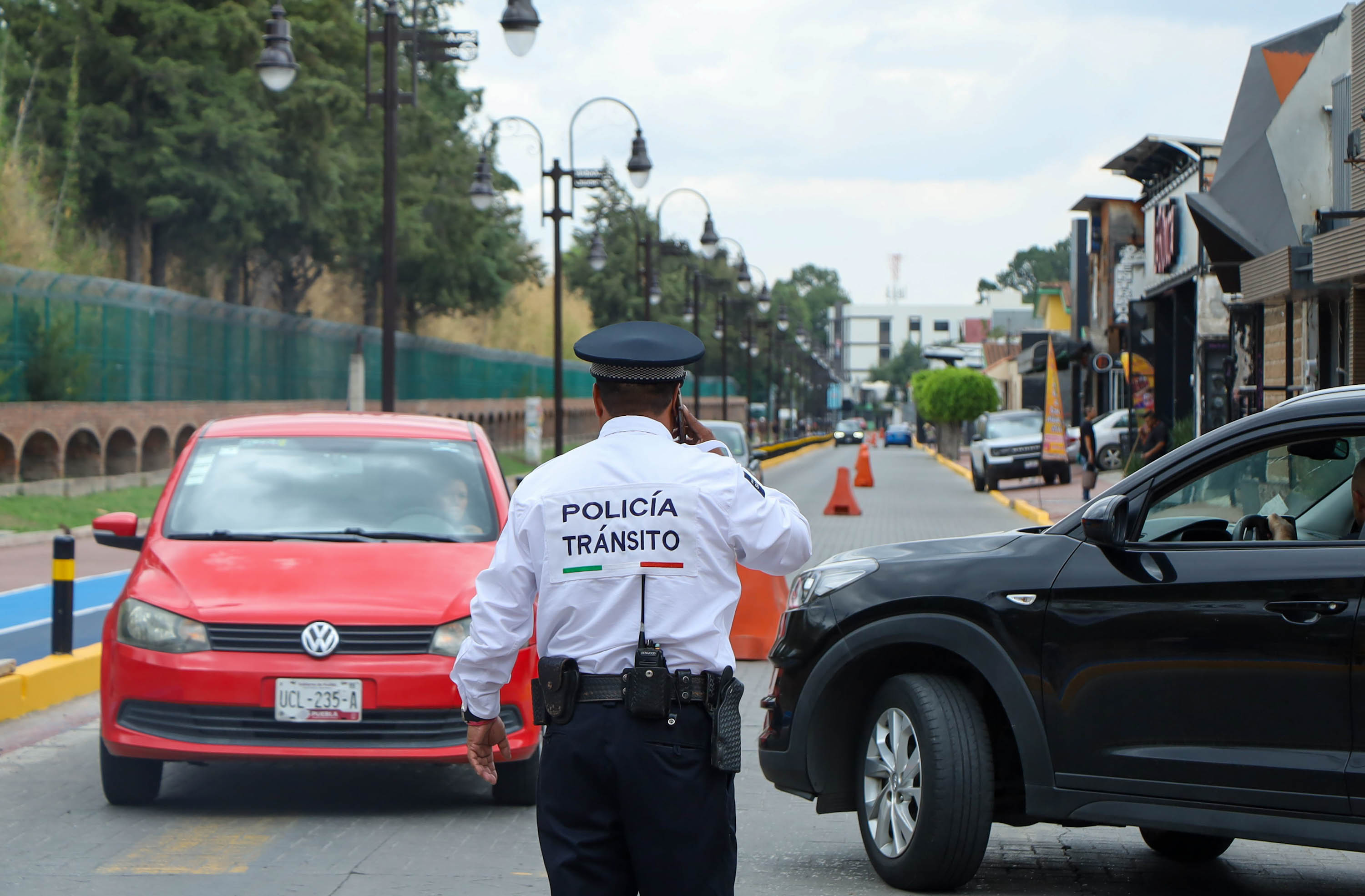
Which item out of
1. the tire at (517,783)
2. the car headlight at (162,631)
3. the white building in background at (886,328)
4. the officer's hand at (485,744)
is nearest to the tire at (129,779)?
the car headlight at (162,631)

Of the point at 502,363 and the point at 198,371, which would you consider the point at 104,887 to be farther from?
the point at 502,363

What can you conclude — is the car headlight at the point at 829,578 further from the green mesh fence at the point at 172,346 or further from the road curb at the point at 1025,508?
the green mesh fence at the point at 172,346

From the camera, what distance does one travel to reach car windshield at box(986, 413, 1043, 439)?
37500 millimetres

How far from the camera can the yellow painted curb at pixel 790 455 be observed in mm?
52031

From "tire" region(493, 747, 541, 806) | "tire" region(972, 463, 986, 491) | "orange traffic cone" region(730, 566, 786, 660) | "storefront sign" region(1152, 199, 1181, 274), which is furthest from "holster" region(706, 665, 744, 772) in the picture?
"storefront sign" region(1152, 199, 1181, 274)

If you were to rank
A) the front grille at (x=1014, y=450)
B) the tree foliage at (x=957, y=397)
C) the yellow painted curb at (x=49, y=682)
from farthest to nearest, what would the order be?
the tree foliage at (x=957, y=397) < the front grille at (x=1014, y=450) < the yellow painted curb at (x=49, y=682)

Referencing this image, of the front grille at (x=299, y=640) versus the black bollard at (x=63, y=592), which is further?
the black bollard at (x=63, y=592)

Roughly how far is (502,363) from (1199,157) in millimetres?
30434

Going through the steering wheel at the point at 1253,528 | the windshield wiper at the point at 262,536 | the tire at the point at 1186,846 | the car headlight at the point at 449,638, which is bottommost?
the tire at the point at 1186,846

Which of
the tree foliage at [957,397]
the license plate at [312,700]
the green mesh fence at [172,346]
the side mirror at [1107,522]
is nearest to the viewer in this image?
the side mirror at [1107,522]

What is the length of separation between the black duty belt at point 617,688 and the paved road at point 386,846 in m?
2.50

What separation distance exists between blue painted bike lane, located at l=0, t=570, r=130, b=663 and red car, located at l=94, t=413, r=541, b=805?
8.93 ft

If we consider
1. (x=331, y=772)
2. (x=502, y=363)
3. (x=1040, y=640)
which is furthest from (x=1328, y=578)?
(x=502, y=363)

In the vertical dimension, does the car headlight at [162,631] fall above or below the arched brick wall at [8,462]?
below
